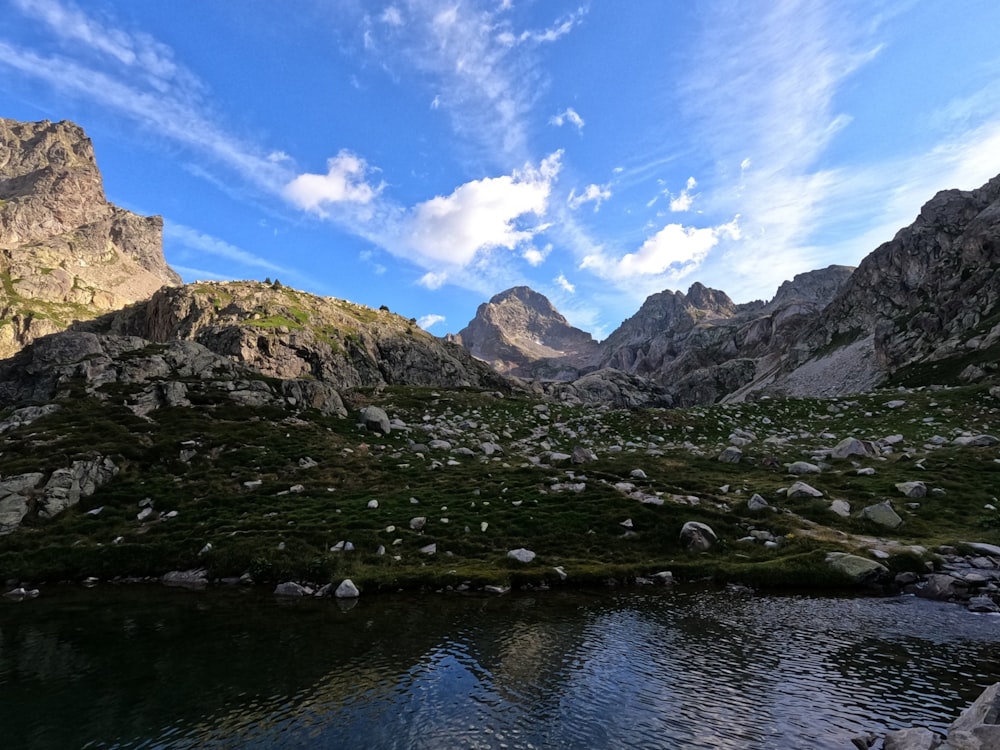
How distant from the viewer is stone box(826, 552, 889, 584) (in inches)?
851

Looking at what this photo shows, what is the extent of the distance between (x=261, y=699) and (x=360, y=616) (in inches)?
241

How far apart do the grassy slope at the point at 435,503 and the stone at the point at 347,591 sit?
65 centimetres

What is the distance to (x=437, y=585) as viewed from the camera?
22312 millimetres

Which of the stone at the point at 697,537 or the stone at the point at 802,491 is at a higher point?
the stone at the point at 802,491

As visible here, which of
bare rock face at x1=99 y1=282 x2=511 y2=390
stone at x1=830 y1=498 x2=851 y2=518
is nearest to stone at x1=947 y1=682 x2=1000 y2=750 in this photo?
stone at x1=830 y1=498 x2=851 y2=518

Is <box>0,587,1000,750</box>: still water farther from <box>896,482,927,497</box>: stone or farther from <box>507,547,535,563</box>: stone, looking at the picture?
<box>896,482,927,497</box>: stone

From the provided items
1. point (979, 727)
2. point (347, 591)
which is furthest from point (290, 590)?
point (979, 727)

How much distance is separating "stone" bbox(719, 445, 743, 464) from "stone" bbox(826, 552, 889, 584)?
18.2 meters

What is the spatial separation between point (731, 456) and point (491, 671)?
33.3 metres

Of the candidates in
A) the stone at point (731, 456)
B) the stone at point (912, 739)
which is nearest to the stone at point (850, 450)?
the stone at point (731, 456)

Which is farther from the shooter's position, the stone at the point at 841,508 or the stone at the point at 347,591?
the stone at the point at 841,508

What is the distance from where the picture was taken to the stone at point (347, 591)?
70.9 feet

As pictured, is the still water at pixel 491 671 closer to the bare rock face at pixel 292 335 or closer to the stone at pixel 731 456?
the stone at pixel 731 456

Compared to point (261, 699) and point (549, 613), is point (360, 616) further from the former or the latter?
point (549, 613)
